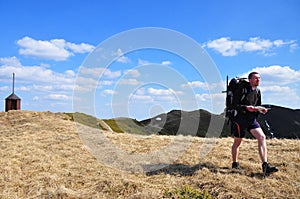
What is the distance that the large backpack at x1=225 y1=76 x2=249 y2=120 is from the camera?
22.0 ft

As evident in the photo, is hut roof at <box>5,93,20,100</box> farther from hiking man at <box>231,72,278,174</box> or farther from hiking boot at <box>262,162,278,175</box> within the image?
hiking boot at <box>262,162,278,175</box>

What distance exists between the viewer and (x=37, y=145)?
36.4ft

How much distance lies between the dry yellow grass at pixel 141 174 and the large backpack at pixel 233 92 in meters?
1.39

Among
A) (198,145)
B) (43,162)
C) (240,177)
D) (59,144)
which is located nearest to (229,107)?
(240,177)

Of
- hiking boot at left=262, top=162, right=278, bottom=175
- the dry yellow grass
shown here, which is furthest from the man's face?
the dry yellow grass

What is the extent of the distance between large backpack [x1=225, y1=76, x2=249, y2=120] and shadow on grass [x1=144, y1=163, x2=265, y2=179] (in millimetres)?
1260

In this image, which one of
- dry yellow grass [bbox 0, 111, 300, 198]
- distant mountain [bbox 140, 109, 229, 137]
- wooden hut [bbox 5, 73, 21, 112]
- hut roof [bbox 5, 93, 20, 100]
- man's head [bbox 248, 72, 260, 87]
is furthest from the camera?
hut roof [bbox 5, 93, 20, 100]

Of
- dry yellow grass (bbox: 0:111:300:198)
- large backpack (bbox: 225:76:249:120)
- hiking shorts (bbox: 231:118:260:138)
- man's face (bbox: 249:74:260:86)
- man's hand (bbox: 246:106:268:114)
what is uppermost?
man's face (bbox: 249:74:260:86)

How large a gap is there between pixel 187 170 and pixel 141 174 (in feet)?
3.74

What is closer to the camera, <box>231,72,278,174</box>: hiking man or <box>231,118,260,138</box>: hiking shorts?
<box>231,72,278,174</box>: hiking man

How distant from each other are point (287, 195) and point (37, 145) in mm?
8967

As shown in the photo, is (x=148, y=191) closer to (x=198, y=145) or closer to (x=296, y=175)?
(x=296, y=175)

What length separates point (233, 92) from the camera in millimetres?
6820

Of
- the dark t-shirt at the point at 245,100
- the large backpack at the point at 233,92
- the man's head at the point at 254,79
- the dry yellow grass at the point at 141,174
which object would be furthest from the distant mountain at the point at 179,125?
the man's head at the point at 254,79
